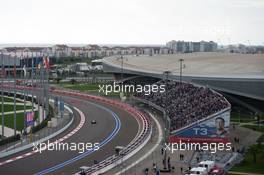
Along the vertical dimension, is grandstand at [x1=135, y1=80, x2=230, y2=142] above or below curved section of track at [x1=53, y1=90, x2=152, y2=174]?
above

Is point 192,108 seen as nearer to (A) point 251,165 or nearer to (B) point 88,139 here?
(B) point 88,139

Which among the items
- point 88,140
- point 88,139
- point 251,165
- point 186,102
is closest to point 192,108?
point 186,102

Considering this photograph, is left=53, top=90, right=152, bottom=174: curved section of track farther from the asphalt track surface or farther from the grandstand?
the grandstand

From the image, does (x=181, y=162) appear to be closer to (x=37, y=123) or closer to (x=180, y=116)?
(x=180, y=116)

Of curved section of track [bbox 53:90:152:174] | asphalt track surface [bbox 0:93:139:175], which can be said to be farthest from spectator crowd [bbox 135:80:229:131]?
asphalt track surface [bbox 0:93:139:175]

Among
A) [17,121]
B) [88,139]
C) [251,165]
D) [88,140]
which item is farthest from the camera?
[17,121]

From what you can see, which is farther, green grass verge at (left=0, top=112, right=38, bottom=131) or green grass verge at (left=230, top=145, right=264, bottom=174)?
green grass verge at (left=0, top=112, right=38, bottom=131)

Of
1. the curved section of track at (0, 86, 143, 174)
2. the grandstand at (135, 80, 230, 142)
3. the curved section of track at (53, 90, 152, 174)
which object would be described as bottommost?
the curved section of track at (0, 86, 143, 174)
